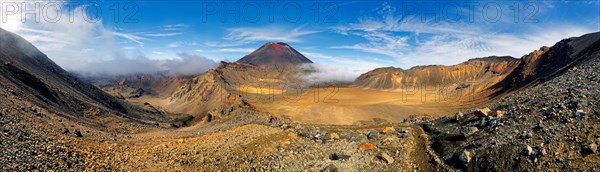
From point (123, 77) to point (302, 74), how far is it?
342 ft

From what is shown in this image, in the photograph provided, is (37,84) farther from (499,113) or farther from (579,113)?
(579,113)

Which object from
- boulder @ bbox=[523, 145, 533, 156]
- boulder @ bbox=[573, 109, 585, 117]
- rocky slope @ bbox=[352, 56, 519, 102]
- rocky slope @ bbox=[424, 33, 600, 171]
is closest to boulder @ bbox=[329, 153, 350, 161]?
rocky slope @ bbox=[424, 33, 600, 171]

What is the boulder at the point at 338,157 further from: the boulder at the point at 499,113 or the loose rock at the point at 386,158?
the boulder at the point at 499,113

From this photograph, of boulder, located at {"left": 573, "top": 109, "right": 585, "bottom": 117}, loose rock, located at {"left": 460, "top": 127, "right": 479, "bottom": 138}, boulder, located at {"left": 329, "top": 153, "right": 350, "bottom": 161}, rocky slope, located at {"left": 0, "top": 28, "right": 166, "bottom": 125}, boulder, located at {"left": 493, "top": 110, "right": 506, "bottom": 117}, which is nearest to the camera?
boulder, located at {"left": 573, "top": 109, "right": 585, "bottom": 117}

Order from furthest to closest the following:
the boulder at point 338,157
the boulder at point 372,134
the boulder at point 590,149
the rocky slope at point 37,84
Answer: the rocky slope at point 37,84, the boulder at point 372,134, the boulder at point 338,157, the boulder at point 590,149

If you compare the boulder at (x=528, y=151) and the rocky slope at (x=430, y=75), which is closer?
the boulder at (x=528, y=151)

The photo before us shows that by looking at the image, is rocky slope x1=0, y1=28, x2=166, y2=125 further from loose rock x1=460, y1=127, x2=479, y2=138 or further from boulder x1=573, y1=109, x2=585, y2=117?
boulder x1=573, y1=109, x2=585, y2=117

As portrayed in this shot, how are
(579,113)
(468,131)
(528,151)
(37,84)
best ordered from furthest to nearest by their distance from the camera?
(37,84) < (468,131) < (579,113) < (528,151)

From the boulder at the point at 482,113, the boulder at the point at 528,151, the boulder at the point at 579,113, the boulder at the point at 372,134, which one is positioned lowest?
the boulder at the point at 372,134

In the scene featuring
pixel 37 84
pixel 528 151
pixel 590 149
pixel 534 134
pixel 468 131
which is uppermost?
pixel 37 84

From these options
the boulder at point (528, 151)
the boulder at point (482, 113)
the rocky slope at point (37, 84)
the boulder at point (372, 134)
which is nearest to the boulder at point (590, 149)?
the boulder at point (528, 151)

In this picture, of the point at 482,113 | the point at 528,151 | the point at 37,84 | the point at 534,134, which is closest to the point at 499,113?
the point at 482,113

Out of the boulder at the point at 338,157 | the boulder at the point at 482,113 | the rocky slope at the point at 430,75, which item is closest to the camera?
the boulder at the point at 338,157

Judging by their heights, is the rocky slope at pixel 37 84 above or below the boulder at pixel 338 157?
above
